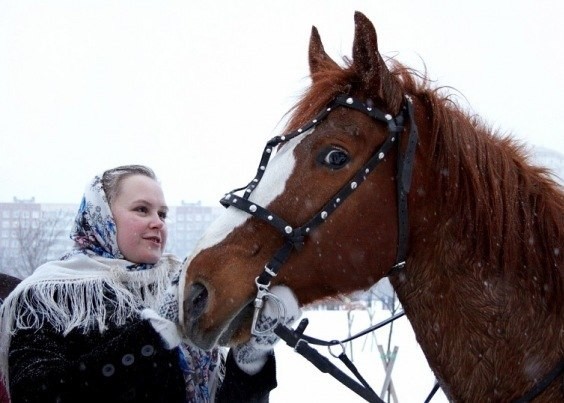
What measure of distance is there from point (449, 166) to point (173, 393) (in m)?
1.39

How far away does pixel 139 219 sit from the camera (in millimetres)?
Result: 2600

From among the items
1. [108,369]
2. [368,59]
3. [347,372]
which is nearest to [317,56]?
[368,59]

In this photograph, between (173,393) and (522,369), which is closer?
(522,369)

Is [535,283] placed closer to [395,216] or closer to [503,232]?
[503,232]

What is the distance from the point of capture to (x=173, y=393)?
7.32 ft

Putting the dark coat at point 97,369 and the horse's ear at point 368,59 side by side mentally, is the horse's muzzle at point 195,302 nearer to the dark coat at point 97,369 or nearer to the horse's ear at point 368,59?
the dark coat at point 97,369

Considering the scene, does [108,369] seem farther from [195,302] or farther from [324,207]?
[324,207]

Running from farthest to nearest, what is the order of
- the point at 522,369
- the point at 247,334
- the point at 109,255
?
the point at 109,255 < the point at 247,334 < the point at 522,369

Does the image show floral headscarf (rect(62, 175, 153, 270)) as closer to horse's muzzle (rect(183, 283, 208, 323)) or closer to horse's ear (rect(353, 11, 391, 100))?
horse's muzzle (rect(183, 283, 208, 323))

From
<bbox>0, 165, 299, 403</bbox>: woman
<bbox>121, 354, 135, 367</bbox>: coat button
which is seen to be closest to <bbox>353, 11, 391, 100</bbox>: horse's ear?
<bbox>0, 165, 299, 403</bbox>: woman

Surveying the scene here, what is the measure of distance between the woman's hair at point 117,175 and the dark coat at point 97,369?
2.20 feet

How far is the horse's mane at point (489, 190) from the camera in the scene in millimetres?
2061

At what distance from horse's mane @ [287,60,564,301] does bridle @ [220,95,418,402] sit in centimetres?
7

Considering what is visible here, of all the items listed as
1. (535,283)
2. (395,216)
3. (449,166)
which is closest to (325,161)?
Result: (395,216)
